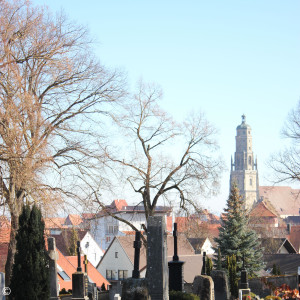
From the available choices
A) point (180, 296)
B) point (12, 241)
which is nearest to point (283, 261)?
point (12, 241)

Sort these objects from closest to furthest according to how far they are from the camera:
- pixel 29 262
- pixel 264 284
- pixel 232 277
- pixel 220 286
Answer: pixel 29 262
pixel 220 286
pixel 232 277
pixel 264 284

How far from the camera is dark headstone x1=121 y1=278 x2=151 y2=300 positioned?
40.1 feet

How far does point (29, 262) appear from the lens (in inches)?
596

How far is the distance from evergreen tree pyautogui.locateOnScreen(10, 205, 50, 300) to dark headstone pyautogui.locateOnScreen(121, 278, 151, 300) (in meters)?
3.61

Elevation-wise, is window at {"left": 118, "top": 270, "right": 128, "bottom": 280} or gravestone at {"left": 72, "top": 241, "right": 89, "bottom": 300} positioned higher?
gravestone at {"left": 72, "top": 241, "right": 89, "bottom": 300}

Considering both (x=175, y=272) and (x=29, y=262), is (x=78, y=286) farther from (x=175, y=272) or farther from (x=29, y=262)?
(x=29, y=262)

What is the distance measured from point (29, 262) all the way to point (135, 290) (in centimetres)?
395

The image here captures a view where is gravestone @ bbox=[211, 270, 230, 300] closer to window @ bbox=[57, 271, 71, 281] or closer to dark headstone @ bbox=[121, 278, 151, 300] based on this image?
dark headstone @ bbox=[121, 278, 151, 300]

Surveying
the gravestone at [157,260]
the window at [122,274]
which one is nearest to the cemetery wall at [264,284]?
the gravestone at [157,260]

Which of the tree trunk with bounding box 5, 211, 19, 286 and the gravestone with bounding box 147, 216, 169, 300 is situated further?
the tree trunk with bounding box 5, 211, 19, 286

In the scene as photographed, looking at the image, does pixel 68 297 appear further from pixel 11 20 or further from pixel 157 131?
pixel 11 20

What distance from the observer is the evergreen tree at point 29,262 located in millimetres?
15078

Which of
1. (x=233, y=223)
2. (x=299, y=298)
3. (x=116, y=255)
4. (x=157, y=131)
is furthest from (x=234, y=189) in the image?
(x=299, y=298)

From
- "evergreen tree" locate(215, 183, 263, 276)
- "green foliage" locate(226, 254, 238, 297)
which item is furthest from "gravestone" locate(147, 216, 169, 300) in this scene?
"evergreen tree" locate(215, 183, 263, 276)
